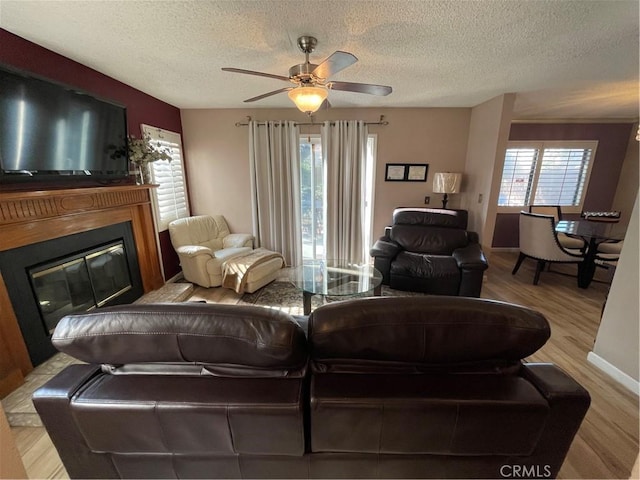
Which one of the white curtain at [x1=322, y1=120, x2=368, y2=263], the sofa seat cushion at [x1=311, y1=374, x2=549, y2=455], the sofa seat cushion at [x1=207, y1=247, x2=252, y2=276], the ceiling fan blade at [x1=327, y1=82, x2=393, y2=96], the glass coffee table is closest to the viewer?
the sofa seat cushion at [x1=311, y1=374, x2=549, y2=455]

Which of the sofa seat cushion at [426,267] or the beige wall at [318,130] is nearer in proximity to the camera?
the sofa seat cushion at [426,267]

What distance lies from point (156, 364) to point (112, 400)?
14cm

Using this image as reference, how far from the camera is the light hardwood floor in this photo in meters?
1.30

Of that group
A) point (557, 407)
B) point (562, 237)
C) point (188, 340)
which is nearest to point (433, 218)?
point (562, 237)

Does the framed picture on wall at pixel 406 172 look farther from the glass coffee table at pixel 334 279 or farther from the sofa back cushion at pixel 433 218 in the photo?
the glass coffee table at pixel 334 279

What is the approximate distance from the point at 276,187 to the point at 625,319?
3.75m

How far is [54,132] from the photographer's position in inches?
74.5

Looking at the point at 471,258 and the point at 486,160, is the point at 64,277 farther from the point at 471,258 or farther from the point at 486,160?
the point at 486,160

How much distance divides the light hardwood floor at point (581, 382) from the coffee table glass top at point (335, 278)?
939 mm

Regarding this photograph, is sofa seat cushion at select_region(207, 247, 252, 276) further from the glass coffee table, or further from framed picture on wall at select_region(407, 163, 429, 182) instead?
framed picture on wall at select_region(407, 163, 429, 182)

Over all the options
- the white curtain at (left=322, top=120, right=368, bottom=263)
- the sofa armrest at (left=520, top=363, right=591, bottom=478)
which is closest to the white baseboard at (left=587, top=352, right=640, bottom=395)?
the sofa armrest at (left=520, top=363, right=591, bottom=478)

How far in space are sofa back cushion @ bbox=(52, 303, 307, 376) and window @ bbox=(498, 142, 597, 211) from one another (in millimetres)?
5061

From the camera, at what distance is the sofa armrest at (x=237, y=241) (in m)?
3.81

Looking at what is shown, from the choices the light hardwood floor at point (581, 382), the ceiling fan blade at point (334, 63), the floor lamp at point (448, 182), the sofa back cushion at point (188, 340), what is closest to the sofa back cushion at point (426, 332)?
the sofa back cushion at point (188, 340)
